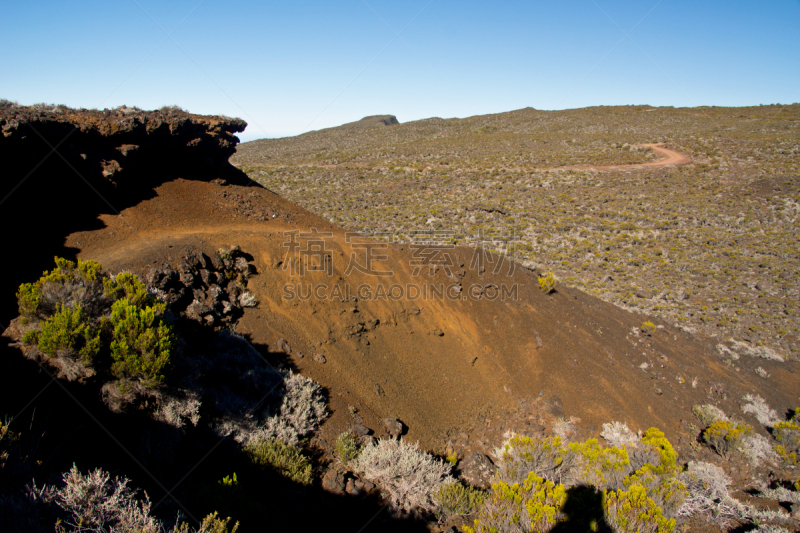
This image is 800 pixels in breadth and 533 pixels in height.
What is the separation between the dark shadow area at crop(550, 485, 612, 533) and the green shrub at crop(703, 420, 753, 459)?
407 cm

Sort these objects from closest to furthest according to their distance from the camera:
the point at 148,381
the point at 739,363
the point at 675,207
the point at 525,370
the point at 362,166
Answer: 1. the point at 148,381
2. the point at 525,370
3. the point at 739,363
4. the point at 675,207
5. the point at 362,166

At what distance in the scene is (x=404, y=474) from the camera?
523 centimetres

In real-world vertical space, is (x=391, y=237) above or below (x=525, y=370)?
above

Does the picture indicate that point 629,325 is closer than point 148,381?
No

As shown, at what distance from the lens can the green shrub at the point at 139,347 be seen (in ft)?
13.9

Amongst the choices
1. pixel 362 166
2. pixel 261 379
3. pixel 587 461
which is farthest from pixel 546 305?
pixel 362 166

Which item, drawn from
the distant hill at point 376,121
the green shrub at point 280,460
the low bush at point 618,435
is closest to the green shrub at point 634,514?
the low bush at point 618,435

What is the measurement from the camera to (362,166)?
3164cm

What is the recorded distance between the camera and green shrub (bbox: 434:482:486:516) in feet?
16.4

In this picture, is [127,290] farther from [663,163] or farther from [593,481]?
[663,163]

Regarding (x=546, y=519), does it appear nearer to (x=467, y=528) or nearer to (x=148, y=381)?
(x=467, y=528)

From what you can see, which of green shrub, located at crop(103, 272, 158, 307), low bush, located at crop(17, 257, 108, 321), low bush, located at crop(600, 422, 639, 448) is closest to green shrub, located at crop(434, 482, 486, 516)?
low bush, located at crop(600, 422, 639, 448)

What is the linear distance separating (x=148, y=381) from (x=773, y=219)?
27.1 m

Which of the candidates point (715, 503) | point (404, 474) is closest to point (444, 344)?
point (404, 474)
